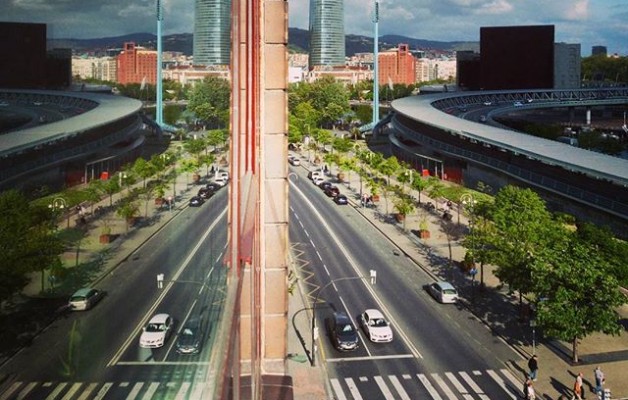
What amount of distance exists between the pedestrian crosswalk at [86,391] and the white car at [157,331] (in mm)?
123

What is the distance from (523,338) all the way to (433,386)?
20.2 feet

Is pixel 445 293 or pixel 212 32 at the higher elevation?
pixel 212 32

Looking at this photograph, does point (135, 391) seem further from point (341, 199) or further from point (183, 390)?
point (341, 199)

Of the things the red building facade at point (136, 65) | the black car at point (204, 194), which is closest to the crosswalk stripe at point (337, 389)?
the black car at point (204, 194)

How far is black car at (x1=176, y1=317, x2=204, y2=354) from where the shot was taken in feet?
Result: 8.01

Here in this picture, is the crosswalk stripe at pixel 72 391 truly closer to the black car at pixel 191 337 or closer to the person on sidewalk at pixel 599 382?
the black car at pixel 191 337

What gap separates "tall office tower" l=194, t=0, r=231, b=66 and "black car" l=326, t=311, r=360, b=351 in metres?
17.7

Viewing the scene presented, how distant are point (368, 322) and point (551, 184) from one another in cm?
2296

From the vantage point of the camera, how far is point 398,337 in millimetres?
23359

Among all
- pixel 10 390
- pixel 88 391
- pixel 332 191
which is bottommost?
pixel 332 191

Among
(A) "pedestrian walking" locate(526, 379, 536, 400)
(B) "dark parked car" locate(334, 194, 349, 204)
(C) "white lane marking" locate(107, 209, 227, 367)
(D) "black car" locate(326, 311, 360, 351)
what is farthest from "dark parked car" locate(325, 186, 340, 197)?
(C) "white lane marking" locate(107, 209, 227, 367)

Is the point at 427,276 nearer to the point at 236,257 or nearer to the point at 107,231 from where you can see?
the point at 236,257

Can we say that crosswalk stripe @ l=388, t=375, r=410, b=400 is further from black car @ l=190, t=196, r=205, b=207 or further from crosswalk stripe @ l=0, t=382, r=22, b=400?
crosswalk stripe @ l=0, t=382, r=22, b=400

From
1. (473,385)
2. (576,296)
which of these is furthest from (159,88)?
(576,296)
